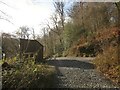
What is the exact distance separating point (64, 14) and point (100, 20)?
8.18 metres

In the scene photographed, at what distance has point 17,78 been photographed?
754 centimetres

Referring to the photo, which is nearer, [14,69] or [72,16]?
[14,69]

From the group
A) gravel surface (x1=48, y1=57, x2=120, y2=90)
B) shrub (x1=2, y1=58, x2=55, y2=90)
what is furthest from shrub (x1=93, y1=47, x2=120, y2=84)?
shrub (x1=2, y1=58, x2=55, y2=90)

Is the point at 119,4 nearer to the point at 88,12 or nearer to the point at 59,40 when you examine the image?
the point at 88,12

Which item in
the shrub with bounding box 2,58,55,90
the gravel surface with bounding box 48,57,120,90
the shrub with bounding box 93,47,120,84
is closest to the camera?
the shrub with bounding box 2,58,55,90

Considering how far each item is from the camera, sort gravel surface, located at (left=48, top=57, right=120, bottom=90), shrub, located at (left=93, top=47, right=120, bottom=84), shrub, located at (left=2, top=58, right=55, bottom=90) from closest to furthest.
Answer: shrub, located at (left=2, top=58, right=55, bottom=90) < gravel surface, located at (left=48, top=57, right=120, bottom=90) < shrub, located at (left=93, top=47, right=120, bottom=84)

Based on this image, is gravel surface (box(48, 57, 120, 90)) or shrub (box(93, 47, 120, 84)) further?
shrub (box(93, 47, 120, 84))

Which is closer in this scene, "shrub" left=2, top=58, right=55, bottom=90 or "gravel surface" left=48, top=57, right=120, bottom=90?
"shrub" left=2, top=58, right=55, bottom=90

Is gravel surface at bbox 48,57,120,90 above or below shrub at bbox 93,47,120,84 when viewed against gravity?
below

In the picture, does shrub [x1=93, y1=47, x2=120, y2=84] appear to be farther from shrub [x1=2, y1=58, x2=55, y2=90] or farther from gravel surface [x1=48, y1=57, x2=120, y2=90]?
shrub [x1=2, y1=58, x2=55, y2=90]

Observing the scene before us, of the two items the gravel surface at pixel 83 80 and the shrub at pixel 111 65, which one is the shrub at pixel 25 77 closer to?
the gravel surface at pixel 83 80

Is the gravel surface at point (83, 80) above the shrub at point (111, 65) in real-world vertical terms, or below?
below

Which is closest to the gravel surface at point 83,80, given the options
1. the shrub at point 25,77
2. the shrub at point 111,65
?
the shrub at point 111,65

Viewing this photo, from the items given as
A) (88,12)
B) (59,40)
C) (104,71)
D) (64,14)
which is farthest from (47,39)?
(104,71)
